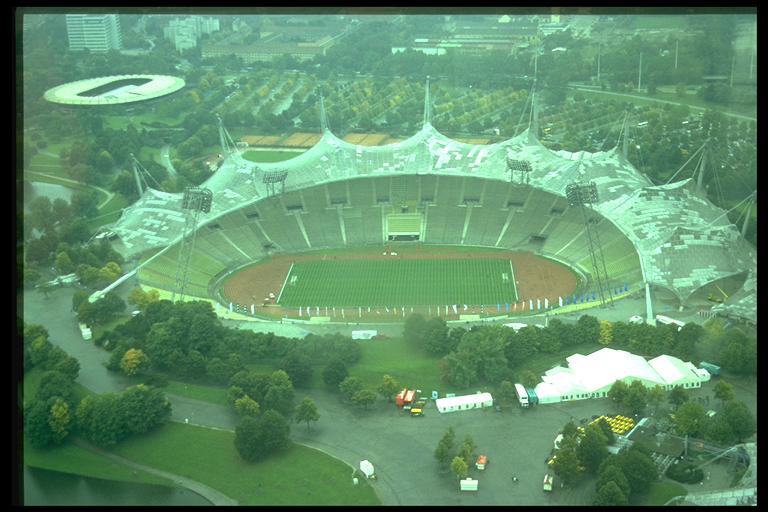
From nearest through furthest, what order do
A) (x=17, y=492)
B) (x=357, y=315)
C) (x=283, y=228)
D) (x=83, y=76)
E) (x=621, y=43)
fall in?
(x=17, y=492)
(x=357, y=315)
(x=283, y=228)
(x=621, y=43)
(x=83, y=76)

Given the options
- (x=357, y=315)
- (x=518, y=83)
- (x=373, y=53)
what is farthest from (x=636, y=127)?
(x=357, y=315)

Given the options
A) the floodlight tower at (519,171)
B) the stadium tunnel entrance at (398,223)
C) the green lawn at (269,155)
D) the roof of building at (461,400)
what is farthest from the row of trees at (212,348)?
the green lawn at (269,155)

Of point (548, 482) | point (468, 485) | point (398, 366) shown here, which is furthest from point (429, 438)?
point (398, 366)

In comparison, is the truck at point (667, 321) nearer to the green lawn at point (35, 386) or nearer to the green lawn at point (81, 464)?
the green lawn at point (81, 464)

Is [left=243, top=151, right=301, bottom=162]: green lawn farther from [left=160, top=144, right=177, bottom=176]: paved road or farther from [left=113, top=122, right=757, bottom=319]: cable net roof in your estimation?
[left=113, top=122, right=757, bottom=319]: cable net roof

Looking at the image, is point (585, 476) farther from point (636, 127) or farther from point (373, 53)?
point (373, 53)

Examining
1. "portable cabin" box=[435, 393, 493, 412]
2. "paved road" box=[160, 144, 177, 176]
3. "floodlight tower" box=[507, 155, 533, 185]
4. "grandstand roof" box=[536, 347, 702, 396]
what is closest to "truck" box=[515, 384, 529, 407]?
"grandstand roof" box=[536, 347, 702, 396]
